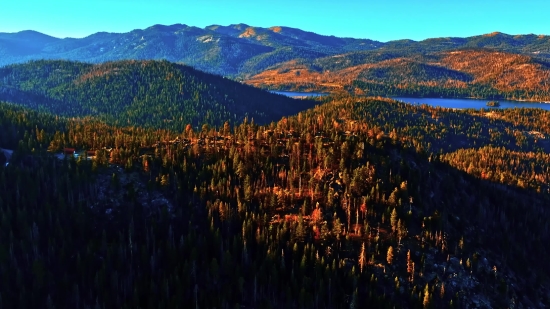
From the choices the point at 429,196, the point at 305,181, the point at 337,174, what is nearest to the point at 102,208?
the point at 305,181

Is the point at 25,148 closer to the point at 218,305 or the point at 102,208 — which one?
the point at 102,208

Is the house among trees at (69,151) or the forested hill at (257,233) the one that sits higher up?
the house among trees at (69,151)

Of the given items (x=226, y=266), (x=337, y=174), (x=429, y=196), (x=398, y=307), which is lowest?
(x=398, y=307)

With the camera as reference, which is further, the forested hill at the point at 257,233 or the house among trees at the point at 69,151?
the house among trees at the point at 69,151

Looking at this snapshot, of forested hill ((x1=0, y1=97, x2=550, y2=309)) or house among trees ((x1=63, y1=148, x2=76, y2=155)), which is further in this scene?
house among trees ((x1=63, y1=148, x2=76, y2=155))

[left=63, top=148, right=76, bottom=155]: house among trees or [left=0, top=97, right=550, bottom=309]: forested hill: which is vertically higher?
[left=63, top=148, right=76, bottom=155]: house among trees

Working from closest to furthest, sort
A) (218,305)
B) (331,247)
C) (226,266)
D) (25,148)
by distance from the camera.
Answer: (218,305) → (226,266) → (331,247) → (25,148)

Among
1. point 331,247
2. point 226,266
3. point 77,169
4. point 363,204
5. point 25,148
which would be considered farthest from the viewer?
point 25,148

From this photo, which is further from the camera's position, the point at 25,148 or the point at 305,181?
the point at 25,148

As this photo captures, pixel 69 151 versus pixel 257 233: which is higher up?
pixel 69 151

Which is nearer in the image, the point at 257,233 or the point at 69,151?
the point at 257,233

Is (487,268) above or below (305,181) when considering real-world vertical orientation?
below
